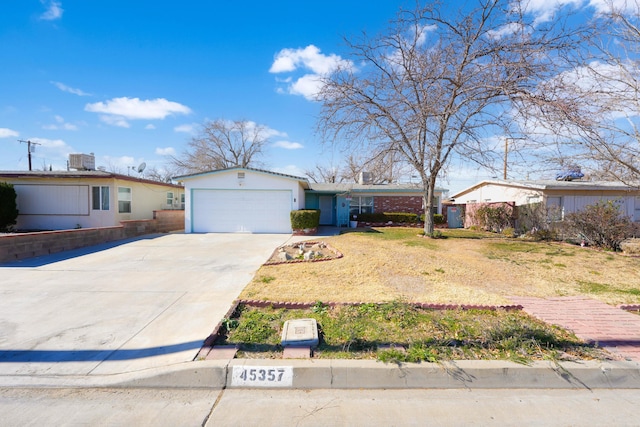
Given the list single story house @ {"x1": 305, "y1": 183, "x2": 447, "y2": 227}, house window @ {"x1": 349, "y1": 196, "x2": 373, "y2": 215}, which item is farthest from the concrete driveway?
house window @ {"x1": 349, "y1": 196, "x2": 373, "y2": 215}

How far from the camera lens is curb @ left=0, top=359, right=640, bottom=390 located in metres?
2.91

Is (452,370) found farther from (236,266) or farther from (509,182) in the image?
(509,182)

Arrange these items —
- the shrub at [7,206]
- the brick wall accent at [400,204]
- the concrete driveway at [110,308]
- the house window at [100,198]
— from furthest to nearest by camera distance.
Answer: the brick wall accent at [400,204] → the house window at [100,198] → the shrub at [7,206] → the concrete driveway at [110,308]

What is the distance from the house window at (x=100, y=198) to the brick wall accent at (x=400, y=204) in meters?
15.6

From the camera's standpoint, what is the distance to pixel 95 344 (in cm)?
354

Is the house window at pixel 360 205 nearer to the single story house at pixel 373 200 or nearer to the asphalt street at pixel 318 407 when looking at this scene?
the single story house at pixel 373 200

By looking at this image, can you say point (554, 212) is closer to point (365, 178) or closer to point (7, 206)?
point (365, 178)

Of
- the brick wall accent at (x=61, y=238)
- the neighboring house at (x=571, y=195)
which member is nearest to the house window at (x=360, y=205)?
the neighboring house at (x=571, y=195)

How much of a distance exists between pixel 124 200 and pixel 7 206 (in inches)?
170

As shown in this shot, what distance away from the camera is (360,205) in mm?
21000

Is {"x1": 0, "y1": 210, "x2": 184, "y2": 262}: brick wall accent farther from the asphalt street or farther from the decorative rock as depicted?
the asphalt street

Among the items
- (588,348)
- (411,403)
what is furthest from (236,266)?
(588,348)

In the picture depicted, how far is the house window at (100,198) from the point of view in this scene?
1420cm

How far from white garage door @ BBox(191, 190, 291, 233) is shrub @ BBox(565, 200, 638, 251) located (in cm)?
1206
